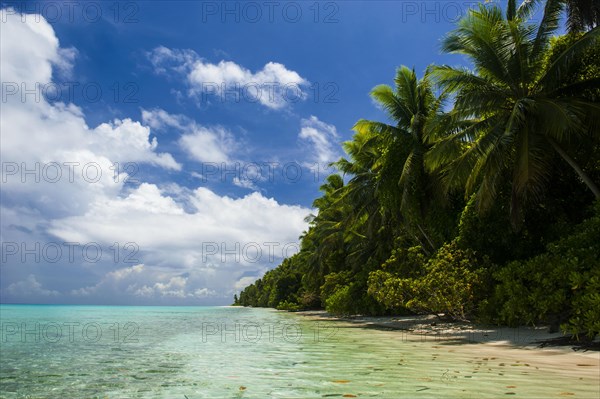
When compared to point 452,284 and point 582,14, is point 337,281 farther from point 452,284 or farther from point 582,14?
point 582,14

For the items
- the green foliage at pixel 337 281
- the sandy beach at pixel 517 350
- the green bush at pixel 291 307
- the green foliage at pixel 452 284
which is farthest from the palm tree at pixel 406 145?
the green bush at pixel 291 307

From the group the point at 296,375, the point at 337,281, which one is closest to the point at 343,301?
the point at 337,281

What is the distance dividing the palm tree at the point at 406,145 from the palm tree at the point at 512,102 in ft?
14.9

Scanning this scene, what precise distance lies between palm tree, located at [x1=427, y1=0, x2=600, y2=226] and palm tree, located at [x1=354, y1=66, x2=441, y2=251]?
453cm

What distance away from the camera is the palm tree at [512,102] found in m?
13.0

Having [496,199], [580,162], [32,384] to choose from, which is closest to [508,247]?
[496,199]

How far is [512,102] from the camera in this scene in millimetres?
14828

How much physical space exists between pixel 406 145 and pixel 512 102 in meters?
6.83

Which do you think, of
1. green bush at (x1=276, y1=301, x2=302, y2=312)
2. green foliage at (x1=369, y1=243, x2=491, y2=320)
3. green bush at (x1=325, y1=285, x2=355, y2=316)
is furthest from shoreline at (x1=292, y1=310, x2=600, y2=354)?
green bush at (x1=276, y1=301, x2=302, y2=312)

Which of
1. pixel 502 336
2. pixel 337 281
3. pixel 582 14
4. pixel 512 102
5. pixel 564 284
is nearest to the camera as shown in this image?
pixel 564 284

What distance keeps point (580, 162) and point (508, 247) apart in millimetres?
3808

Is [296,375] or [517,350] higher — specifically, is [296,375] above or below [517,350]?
above

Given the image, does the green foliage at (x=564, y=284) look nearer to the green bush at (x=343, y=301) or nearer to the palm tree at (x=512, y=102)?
the palm tree at (x=512, y=102)

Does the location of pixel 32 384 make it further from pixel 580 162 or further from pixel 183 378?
pixel 580 162
